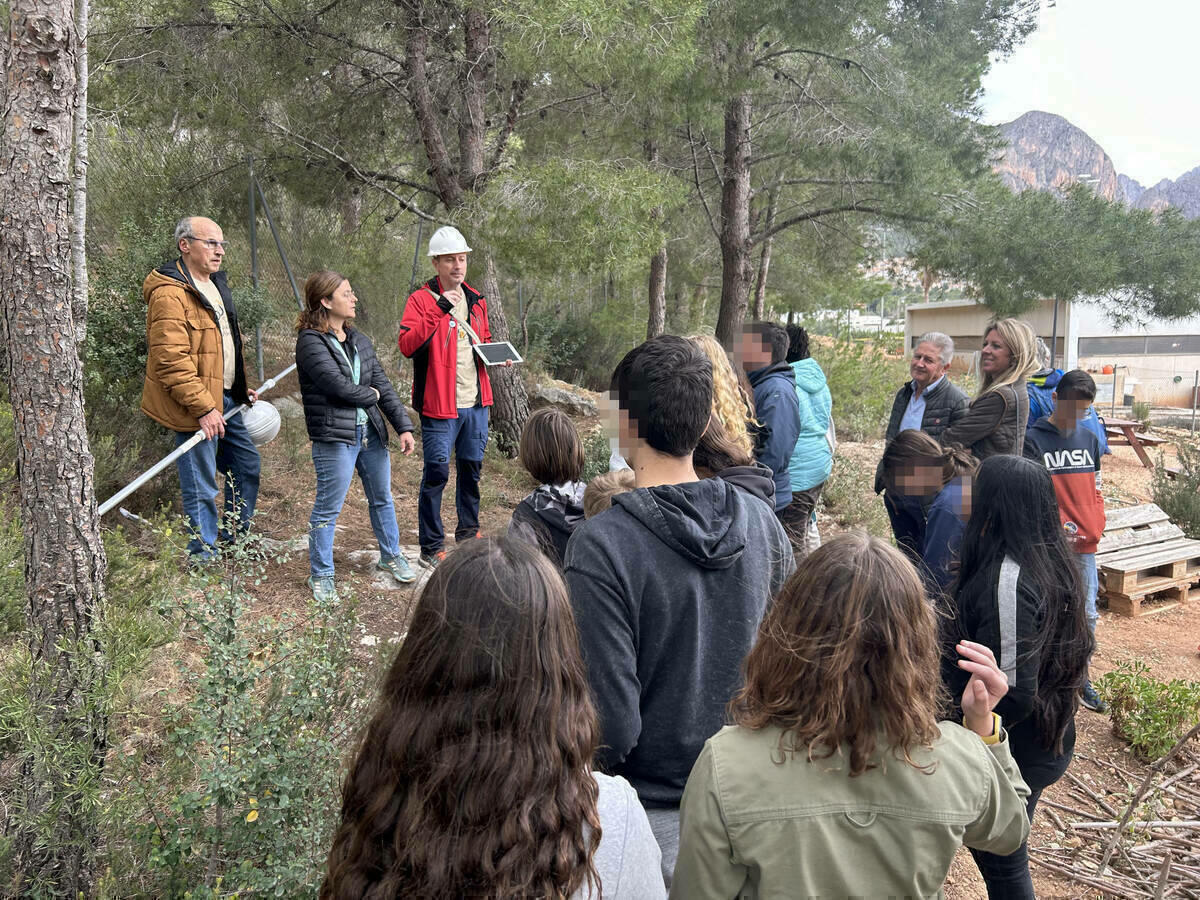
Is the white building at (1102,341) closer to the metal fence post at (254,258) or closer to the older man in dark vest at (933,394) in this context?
the metal fence post at (254,258)

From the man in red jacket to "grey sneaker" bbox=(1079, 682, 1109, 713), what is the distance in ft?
11.5

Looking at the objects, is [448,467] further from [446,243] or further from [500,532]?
[500,532]

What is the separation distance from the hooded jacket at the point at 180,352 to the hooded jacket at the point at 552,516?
2.23 meters

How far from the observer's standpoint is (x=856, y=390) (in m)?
14.8

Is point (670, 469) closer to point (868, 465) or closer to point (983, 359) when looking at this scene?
point (983, 359)

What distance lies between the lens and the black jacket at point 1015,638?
7.14ft

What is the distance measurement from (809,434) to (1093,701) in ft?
6.61

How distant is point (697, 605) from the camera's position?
1.63 m

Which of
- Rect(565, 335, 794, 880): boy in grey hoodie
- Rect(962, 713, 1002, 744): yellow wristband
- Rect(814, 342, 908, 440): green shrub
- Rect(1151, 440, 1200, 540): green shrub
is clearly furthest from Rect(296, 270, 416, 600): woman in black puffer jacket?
Rect(814, 342, 908, 440): green shrub

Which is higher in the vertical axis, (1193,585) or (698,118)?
(698,118)

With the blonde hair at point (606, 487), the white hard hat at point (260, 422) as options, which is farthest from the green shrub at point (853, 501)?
the blonde hair at point (606, 487)

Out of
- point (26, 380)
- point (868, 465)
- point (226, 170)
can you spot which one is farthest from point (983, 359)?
point (226, 170)

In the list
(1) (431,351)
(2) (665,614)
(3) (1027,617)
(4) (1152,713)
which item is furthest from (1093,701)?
(1) (431,351)

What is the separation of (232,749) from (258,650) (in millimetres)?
701
